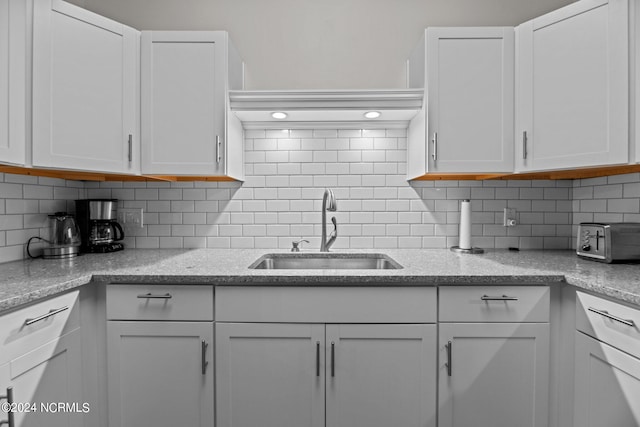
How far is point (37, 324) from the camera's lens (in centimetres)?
118

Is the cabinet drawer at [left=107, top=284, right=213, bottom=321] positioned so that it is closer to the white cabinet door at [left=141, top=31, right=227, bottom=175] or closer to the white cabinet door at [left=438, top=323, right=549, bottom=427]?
the white cabinet door at [left=141, top=31, right=227, bottom=175]

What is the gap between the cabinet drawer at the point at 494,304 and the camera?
4.53 ft

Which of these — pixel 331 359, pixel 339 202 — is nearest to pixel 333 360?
pixel 331 359

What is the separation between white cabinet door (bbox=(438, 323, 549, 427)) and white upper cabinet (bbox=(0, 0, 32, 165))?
200 cm

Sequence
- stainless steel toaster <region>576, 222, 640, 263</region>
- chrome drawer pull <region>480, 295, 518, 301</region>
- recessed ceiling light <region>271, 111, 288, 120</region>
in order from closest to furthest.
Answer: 1. chrome drawer pull <region>480, 295, 518, 301</region>
2. stainless steel toaster <region>576, 222, 640, 263</region>
3. recessed ceiling light <region>271, 111, 288, 120</region>

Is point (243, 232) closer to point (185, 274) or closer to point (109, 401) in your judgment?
point (185, 274)

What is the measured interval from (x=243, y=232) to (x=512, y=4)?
7.50 feet

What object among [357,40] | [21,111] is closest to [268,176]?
[357,40]

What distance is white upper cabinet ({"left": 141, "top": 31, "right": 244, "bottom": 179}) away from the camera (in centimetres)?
174

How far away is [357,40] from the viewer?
214cm

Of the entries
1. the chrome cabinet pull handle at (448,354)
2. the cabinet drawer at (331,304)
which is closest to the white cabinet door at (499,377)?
the chrome cabinet pull handle at (448,354)

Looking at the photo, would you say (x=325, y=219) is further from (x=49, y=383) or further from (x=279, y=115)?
(x=49, y=383)

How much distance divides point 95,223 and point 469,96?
2215 millimetres

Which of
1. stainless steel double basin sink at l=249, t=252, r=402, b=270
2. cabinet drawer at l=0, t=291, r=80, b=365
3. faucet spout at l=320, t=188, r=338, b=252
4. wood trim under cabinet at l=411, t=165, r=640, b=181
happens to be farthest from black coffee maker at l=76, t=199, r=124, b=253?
wood trim under cabinet at l=411, t=165, r=640, b=181
